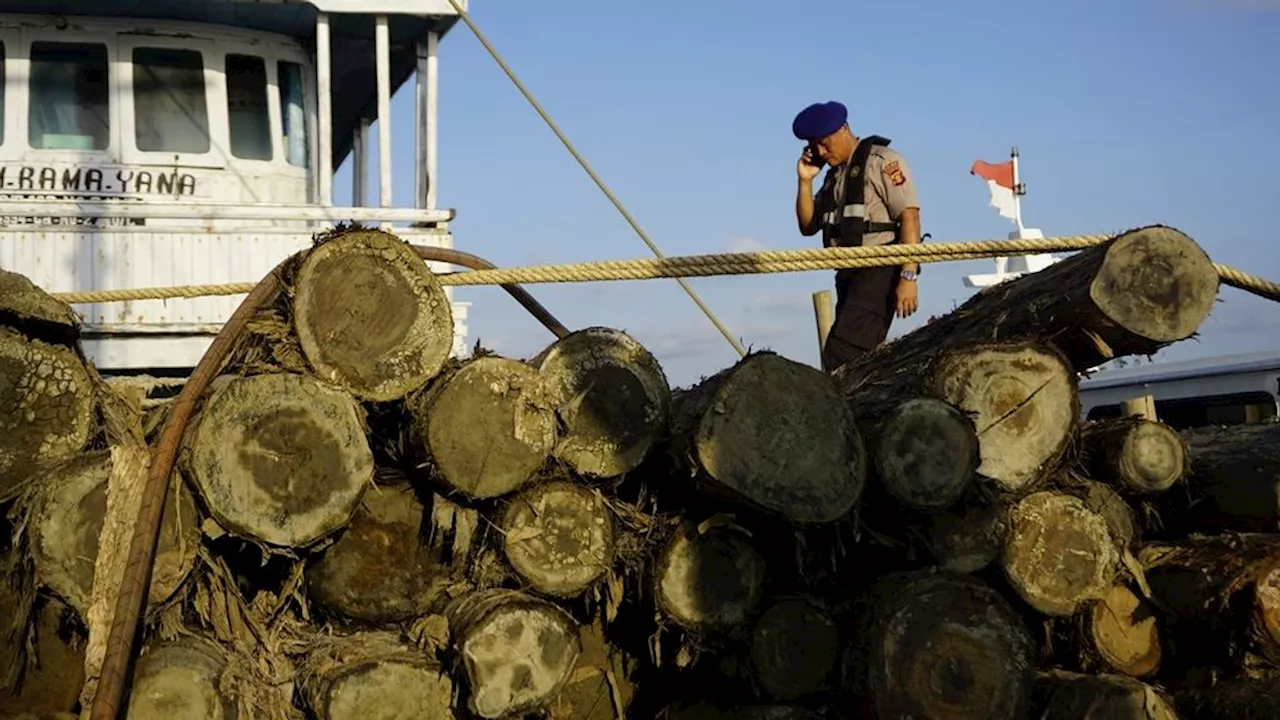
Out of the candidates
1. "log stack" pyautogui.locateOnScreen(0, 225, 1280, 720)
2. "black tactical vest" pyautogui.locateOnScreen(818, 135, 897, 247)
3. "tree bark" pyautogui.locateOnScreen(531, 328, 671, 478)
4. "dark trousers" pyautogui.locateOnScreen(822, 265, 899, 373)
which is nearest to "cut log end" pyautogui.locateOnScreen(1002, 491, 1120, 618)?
"log stack" pyautogui.locateOnScreen(0, 225, 1280, 720)

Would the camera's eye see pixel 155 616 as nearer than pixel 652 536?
Yes

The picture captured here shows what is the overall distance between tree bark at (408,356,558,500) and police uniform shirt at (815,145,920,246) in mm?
2804

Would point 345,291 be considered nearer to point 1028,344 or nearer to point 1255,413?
point 1028,344

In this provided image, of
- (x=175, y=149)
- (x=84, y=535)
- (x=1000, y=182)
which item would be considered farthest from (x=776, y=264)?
(x=1000, y=182)

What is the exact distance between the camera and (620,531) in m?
3.83

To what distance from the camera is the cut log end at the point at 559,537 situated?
3.66 meters

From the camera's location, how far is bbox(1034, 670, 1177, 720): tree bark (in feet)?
11.9

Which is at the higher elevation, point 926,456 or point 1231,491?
point 926,456

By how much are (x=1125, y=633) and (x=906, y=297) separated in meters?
2.11

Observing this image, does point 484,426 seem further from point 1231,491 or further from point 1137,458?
point 1231,491

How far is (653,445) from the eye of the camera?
3.73 meters

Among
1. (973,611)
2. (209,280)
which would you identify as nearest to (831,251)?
(973,611)

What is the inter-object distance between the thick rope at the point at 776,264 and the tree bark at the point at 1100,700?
1.45 m

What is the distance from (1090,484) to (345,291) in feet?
8.02
